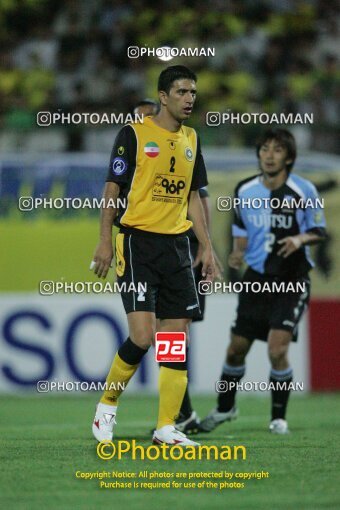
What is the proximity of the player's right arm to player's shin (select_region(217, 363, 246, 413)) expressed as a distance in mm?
1705

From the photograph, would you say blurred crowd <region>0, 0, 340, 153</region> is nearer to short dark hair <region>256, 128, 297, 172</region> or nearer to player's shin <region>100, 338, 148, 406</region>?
short dark hair <region>256, 128, 297, 172</region>

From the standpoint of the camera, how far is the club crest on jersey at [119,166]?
18.1 ft

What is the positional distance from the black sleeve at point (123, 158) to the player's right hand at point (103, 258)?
33cm

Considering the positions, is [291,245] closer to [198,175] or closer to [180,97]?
[198,175]

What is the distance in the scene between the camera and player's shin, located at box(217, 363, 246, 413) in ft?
22.5

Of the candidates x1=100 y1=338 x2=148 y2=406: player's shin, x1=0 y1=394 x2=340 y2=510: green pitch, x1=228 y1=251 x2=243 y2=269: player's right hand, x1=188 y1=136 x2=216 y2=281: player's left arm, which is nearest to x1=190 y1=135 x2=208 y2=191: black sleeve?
x1=188 y1=136 x2=216 y2=281: player's left arm

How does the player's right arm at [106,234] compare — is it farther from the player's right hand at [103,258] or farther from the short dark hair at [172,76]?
the short dark hair at [172,76]

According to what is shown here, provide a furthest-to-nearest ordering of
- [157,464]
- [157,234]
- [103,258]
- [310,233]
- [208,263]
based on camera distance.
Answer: [310,233] → [208,263] → [157,234] → [103,258] → [157,464]

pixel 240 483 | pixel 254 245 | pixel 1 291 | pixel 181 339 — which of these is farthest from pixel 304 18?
pixel 240 483

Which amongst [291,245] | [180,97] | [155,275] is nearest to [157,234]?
[155,275]

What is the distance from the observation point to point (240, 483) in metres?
4.45

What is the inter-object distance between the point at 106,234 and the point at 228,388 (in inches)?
73.0

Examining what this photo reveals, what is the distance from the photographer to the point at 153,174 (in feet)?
18.1

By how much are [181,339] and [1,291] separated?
4675mm
